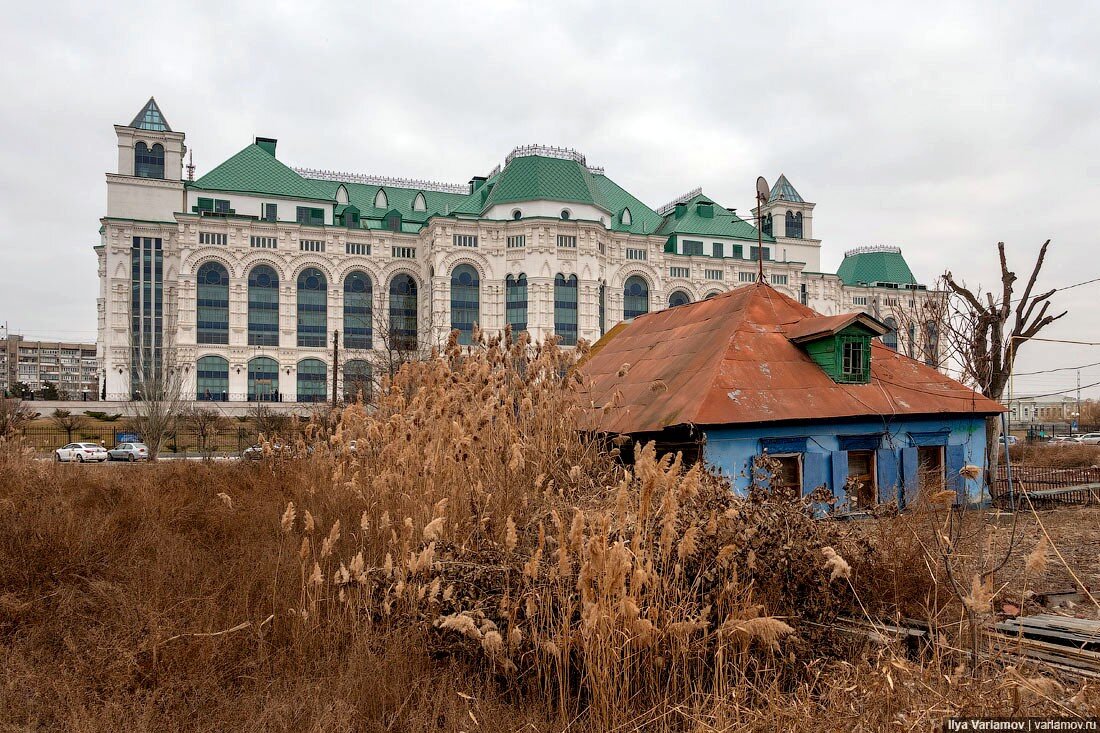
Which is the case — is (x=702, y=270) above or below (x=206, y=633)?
above

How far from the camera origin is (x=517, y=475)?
19.9 ft

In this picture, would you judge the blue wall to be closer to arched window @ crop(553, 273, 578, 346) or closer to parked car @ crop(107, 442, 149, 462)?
parked car @ crop(107, 442, 149, 462)

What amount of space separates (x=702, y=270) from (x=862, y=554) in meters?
70.0

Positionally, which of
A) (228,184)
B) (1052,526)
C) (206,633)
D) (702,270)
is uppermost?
(228,184)

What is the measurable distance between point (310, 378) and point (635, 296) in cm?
3252

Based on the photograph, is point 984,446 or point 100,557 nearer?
point 100,557

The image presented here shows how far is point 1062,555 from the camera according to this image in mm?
9055

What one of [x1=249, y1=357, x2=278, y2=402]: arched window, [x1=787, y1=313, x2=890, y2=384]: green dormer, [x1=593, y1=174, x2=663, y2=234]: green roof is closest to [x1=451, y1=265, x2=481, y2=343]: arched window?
[x1=249, y1=357, x2=278, y2=402]: arched window

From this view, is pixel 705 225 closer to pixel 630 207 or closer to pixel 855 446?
pixel 630 207

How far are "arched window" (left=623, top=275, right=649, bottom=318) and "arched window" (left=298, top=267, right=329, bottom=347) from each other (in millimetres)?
29009

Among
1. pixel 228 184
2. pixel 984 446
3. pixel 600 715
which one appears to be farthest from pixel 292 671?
pixel 228 184

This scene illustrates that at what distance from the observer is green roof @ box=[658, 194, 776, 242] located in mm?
75000

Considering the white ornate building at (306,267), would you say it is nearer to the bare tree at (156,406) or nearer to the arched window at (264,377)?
the arched window at (264,377)

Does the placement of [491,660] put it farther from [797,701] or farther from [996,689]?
[996,689]
